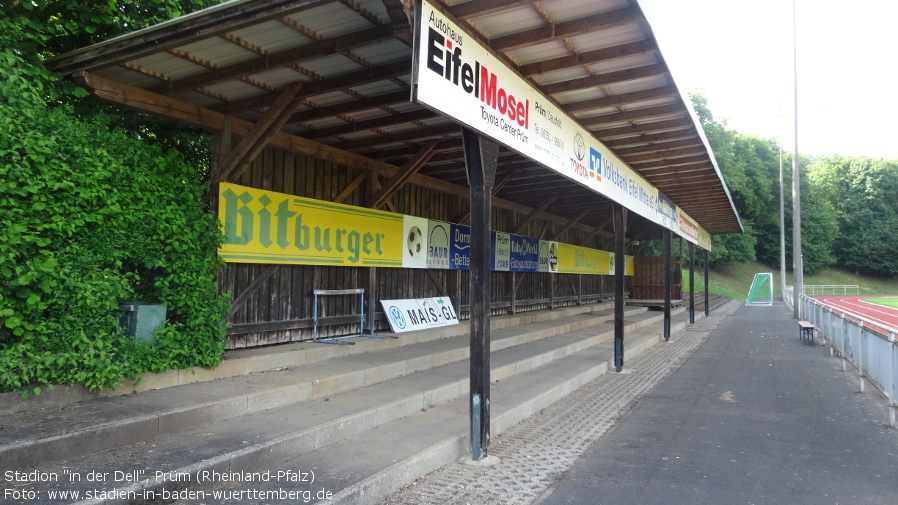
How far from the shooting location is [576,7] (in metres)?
4.89

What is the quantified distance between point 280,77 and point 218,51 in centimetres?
82

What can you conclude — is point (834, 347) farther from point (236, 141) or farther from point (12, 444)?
point (12, 444)

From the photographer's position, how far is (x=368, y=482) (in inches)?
160

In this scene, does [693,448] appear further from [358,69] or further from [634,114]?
[358,69]

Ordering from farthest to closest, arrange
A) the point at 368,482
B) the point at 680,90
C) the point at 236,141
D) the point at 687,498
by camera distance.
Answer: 1. the point at 236,141
2. the point at 680,90
3. the point at 687,498
4. the point at 368,482

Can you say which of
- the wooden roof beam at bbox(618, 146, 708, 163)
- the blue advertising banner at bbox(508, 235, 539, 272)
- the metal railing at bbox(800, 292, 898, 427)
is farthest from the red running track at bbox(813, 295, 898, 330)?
the wooden roof beam at bbox(618, 146, 708, 163)

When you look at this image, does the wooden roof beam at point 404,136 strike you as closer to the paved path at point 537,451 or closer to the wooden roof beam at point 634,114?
the wooden roof beam at point 634,114

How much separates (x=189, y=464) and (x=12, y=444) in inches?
45.7

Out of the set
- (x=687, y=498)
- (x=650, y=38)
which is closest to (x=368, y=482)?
(x=687, y=498)

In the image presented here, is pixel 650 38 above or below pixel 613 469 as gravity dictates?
above

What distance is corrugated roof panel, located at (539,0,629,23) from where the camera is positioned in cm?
481

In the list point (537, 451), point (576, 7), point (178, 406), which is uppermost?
point (576, 7)

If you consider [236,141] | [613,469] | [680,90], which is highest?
[680,90]

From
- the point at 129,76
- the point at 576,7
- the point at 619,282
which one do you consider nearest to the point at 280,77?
the point at 129,76
